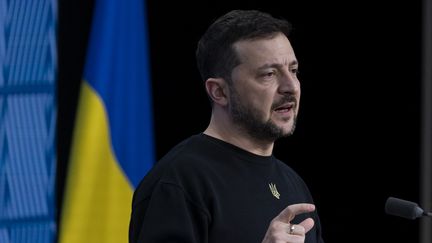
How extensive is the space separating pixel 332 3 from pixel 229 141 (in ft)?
7.28

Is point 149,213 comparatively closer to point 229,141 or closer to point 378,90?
point 229,141

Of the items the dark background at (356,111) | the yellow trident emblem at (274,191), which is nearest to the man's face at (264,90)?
the yellow trident emblem at (274,191)

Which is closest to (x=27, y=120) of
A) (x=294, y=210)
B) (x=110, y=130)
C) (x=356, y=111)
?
(x=110, y=130)

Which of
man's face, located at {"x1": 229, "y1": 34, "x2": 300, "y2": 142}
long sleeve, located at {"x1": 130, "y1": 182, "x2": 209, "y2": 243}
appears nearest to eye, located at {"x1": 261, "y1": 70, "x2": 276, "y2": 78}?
man's face, located at {"x1": 229, "y1": 34, "x2": 300, "y2": 142}

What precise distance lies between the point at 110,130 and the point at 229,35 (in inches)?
47.6

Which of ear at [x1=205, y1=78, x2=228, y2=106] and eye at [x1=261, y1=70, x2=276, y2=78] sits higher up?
eye at [x1=261, y1=70, x2=276, y2=78]

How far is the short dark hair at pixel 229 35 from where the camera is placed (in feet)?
7.92

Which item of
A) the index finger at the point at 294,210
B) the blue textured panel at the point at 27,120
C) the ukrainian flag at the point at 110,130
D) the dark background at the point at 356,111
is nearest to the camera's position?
the index finger at the point at 294,210

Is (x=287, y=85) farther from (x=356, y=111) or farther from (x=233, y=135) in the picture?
(x=356, y=111)

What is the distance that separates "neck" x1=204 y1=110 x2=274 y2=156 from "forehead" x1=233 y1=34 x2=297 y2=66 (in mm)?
158

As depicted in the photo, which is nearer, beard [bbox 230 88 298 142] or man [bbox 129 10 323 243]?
man [bbox 129 10 323 243]

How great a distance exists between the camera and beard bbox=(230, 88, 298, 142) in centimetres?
237

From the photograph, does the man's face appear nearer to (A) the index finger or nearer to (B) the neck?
(B) the neck

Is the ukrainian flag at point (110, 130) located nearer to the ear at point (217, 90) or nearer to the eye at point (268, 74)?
the ear at point (217, 90)
